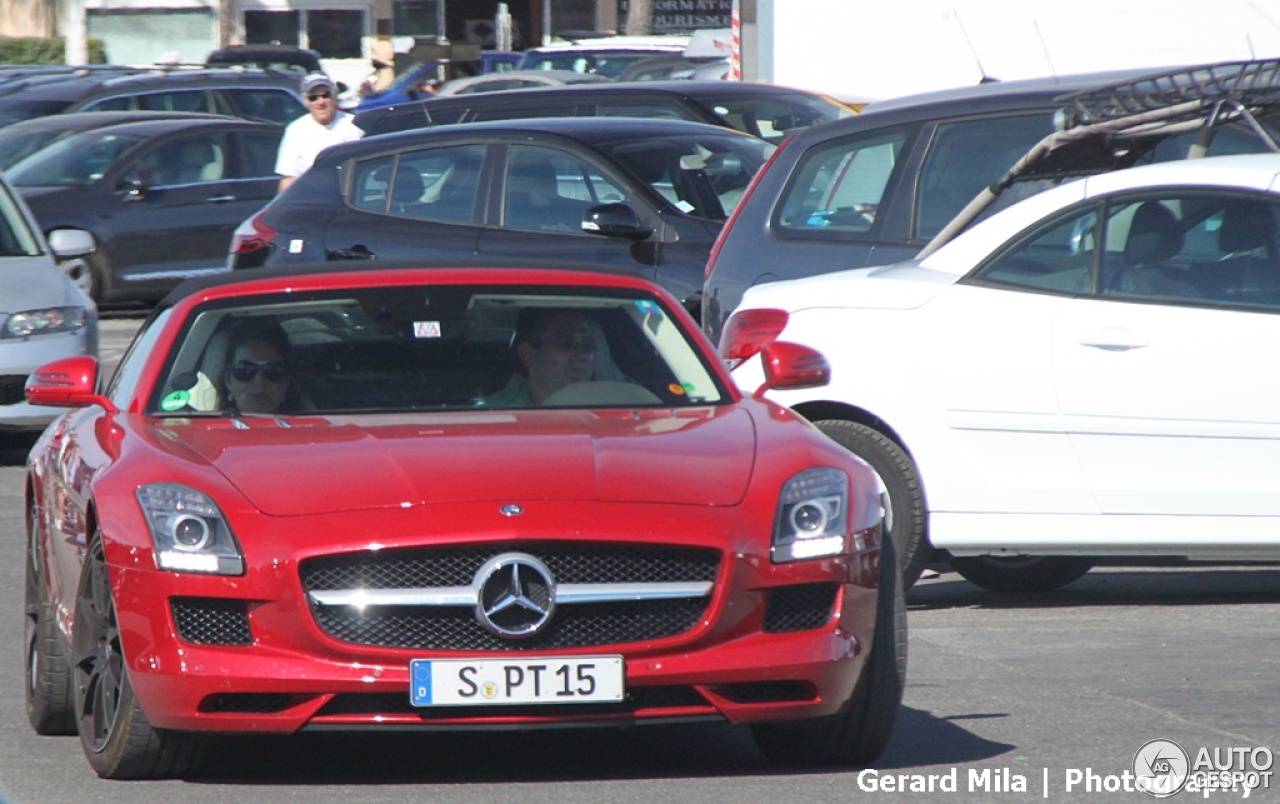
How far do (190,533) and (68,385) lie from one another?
1320 millimetres

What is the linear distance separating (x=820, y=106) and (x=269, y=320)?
10495 millimetres

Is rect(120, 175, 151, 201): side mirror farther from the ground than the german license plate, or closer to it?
closer to it

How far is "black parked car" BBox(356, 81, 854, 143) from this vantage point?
16062 millimetres

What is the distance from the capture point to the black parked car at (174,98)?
2548 centimetres

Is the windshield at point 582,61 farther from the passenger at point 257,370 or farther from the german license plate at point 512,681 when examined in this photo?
the german license plate at point 512,681

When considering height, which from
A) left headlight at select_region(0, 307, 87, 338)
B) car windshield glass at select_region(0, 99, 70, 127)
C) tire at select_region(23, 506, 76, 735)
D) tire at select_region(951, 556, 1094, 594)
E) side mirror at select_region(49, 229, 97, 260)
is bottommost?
car windshield glass at select_region(0, 99, 70, 127)

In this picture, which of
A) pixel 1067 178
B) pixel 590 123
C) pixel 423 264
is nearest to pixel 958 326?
pixel 1067 178

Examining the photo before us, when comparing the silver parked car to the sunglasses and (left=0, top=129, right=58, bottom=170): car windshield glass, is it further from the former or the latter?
(left=0, top=129, right=58, bottom=170): car windshield glass

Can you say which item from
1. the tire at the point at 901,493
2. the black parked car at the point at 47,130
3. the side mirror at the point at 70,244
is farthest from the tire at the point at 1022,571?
the black parked car at the point at 47,130

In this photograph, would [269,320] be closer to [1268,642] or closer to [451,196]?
[1268,642]

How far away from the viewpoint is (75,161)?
66.4 feet

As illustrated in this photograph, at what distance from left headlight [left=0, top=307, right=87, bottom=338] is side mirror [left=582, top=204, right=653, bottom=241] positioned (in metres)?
3.02

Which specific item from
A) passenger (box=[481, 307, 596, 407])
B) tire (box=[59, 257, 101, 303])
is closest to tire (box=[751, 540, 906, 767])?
passenger (box=[481, 307, 596, 407])

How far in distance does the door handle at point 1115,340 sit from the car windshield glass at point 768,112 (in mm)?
8444
